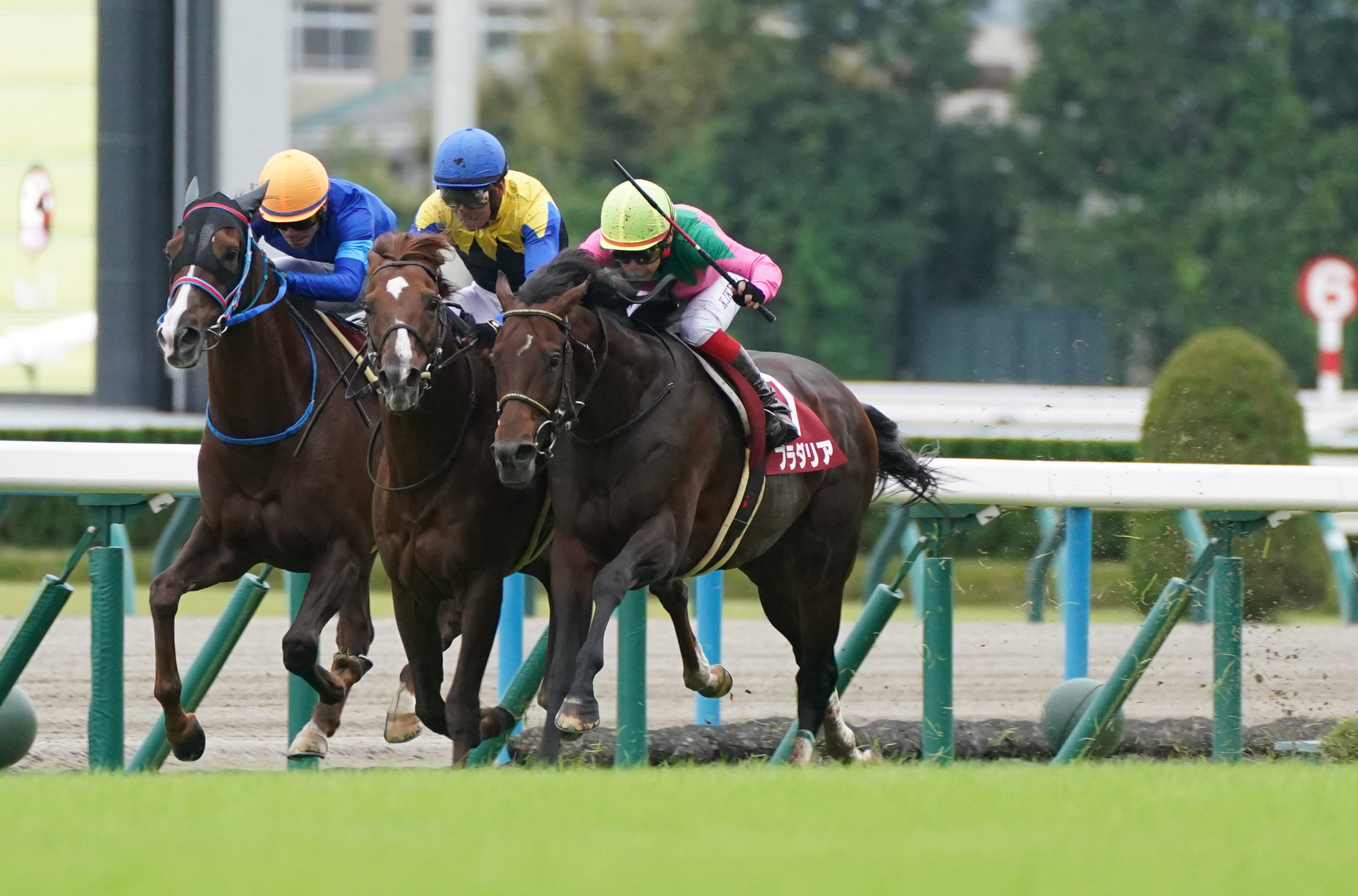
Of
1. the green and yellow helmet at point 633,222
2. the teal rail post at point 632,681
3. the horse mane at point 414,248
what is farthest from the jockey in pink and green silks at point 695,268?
the teal rail post at point 632,681

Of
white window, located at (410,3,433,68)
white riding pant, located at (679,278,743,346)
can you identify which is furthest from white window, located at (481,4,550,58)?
white riding pant, located at (679,278,743,346)

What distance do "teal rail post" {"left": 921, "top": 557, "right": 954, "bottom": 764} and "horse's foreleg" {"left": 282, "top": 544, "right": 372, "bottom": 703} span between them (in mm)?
1462

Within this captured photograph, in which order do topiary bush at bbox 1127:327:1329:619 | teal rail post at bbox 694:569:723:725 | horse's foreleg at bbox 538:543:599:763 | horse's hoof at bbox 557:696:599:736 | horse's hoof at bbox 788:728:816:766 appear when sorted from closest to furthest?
horse's hoof at bbox 557:696:599:736
horse's foreleg at bbox 538:543:599:763
horse's hoof at bbox 788:728:816:766
teal rail post at bbox 694:569:723:725
topiary bush at bbox 1127:327:1329:619

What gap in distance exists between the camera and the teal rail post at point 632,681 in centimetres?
494

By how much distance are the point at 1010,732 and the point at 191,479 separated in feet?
8.40

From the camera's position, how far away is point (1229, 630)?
16.8ft

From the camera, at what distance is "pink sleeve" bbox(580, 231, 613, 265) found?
196 inches

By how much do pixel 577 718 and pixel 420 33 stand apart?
44636mm

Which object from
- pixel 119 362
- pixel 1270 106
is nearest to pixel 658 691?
pixel 119 362

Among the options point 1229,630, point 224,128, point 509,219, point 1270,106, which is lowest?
point 1229,630

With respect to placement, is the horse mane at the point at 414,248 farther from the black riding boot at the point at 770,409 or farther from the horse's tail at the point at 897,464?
the horse's tail at the point at 897,464

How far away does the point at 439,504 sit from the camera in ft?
15.3

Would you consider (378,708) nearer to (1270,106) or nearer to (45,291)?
(45,291)

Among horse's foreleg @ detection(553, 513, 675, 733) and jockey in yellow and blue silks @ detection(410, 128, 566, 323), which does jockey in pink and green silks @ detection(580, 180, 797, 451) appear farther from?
horse's foreleg @ detection(553, 513, 675, 733)
